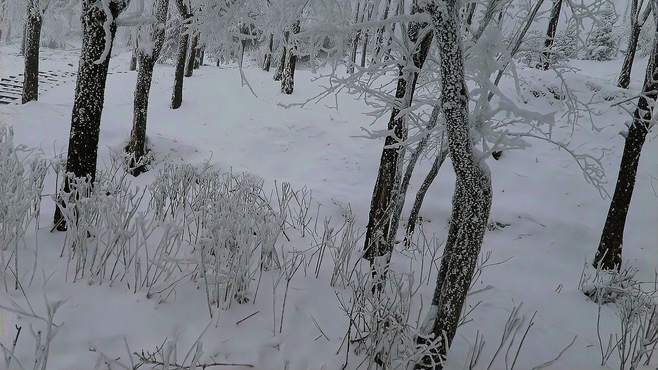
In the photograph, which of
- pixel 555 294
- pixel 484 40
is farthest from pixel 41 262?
pixel 555 294

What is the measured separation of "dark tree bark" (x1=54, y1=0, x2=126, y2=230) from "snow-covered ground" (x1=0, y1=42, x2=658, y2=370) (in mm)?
627

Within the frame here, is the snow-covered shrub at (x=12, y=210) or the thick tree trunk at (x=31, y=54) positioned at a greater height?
the thick tree trunk at (x=31, y=54)

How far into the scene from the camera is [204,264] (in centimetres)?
278

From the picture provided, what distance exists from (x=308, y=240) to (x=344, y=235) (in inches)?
48.6

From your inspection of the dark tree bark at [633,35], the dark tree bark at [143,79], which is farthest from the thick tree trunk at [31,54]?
the dark tree bark at [633,35]

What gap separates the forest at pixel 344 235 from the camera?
2342 millimetres

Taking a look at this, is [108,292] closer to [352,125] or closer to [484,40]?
[484,40]

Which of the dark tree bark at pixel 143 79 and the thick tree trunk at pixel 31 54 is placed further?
the thick tree trunk at pixel 31 54

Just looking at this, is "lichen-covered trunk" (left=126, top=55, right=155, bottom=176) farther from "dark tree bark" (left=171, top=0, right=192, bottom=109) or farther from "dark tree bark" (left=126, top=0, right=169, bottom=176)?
"dark tree bark" (left=171, top=0, right=192, bottom=109)

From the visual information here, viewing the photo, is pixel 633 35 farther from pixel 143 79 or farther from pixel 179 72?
pixel 179 72

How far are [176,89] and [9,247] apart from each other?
32.8ft

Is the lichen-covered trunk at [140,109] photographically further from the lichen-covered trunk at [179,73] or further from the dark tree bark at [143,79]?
the lichen-covered trunk at [179,73]

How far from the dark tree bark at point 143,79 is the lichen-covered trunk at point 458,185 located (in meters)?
6.50

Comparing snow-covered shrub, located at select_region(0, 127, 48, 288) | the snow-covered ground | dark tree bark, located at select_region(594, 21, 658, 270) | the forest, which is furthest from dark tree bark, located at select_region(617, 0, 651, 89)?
snow-covered shrub, located at select_region(0, 127, 48, 288)
